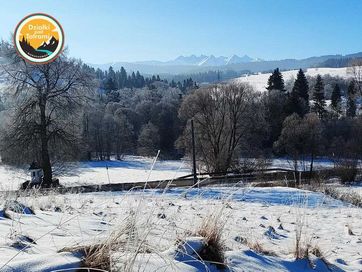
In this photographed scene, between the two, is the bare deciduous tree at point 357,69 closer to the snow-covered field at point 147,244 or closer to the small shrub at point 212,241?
the snow-covered field at point 147,244

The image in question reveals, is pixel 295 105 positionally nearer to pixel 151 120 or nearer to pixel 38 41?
pixel 151 120

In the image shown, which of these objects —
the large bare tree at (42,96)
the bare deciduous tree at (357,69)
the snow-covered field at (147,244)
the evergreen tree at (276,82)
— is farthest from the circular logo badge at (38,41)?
the evergreen tree at (276,82)

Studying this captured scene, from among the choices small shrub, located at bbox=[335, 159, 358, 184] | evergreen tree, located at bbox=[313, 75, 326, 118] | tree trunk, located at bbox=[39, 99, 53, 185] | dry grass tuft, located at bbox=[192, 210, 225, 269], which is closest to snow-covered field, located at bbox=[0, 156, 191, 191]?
tree trunk, located at bbox=[39, 99, 53, 185]

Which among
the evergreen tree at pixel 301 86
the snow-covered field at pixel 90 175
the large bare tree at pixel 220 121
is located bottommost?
the snow-covered field at pixel 90 175

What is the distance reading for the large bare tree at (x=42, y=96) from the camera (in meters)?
20.5

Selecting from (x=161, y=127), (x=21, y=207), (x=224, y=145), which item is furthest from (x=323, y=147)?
(x=21, y=207)

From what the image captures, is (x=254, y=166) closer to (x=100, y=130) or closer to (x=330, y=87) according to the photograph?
(x=100, y=130)

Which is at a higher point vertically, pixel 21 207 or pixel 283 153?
pixel 21 207

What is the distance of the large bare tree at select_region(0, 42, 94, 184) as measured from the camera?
20.5 metres

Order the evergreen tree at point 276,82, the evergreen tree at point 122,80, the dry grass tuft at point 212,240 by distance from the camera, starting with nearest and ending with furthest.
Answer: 1. the dry grass tuft at point 212,240
2. the evergreen tree at point 276,82
3. the evergreen tree at point 122,80

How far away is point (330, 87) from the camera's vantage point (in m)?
118

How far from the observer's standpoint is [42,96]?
2097 cm

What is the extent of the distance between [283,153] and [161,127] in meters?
24.9

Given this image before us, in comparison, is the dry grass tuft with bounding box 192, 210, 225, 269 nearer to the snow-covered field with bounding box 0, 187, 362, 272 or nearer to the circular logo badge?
the snow-covered field with bounding box 0, 187, 362, 272
